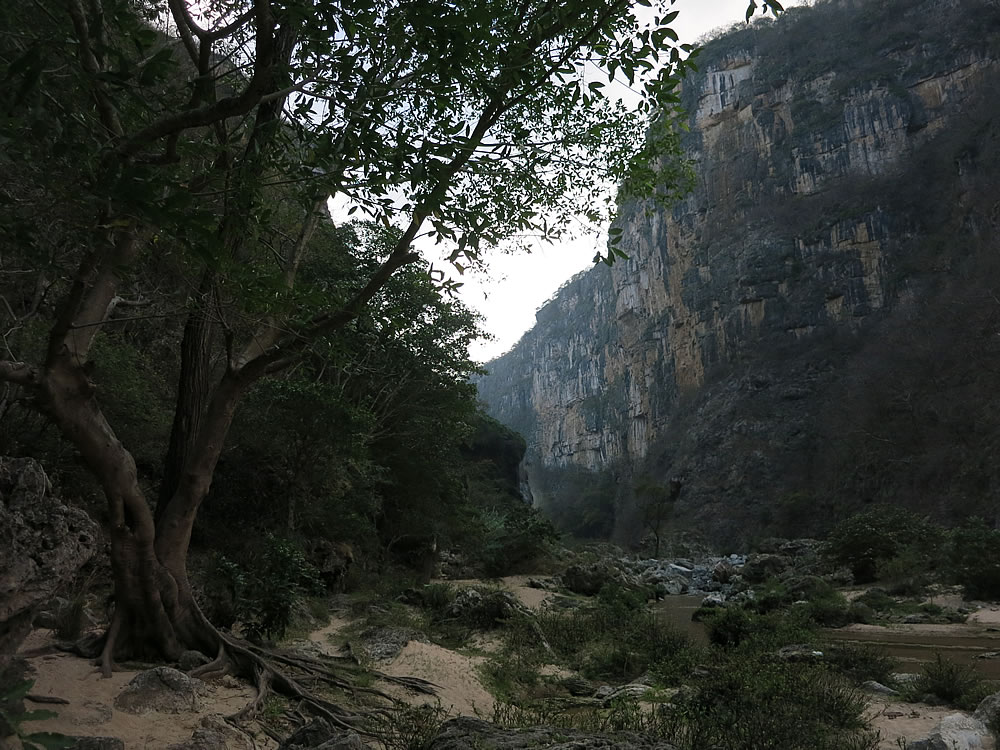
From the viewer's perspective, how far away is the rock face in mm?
3160

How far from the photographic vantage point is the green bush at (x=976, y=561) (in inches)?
529

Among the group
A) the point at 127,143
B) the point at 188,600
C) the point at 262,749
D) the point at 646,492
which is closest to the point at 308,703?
the point at 262,749

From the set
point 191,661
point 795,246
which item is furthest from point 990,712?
point 795,246

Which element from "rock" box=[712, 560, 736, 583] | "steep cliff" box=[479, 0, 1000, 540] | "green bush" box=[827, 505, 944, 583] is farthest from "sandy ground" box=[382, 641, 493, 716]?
"steep cliff" box=[479, 0, 1000, 540]

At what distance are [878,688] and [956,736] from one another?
2765 millimetres

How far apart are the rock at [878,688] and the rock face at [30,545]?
771 cm

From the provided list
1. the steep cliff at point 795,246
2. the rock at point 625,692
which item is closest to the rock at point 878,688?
the rock at point 625,692

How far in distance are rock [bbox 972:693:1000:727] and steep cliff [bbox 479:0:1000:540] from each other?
26166mm

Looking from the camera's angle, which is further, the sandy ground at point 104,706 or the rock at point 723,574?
the rock at point 723,574

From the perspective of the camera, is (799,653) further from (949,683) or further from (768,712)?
(768,712)

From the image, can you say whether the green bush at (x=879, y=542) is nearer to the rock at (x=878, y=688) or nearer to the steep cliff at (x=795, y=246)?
the steep cliff at (x=795, y=246)

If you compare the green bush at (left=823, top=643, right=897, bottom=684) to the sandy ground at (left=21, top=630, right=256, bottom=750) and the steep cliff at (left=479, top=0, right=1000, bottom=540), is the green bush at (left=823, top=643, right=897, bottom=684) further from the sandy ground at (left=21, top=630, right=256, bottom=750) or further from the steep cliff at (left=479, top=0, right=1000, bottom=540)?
the steep cliff at (left=479, top=0, right=1000, bottom=540)

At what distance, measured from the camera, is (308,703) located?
17.2ft

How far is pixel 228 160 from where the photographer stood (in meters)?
4.68
